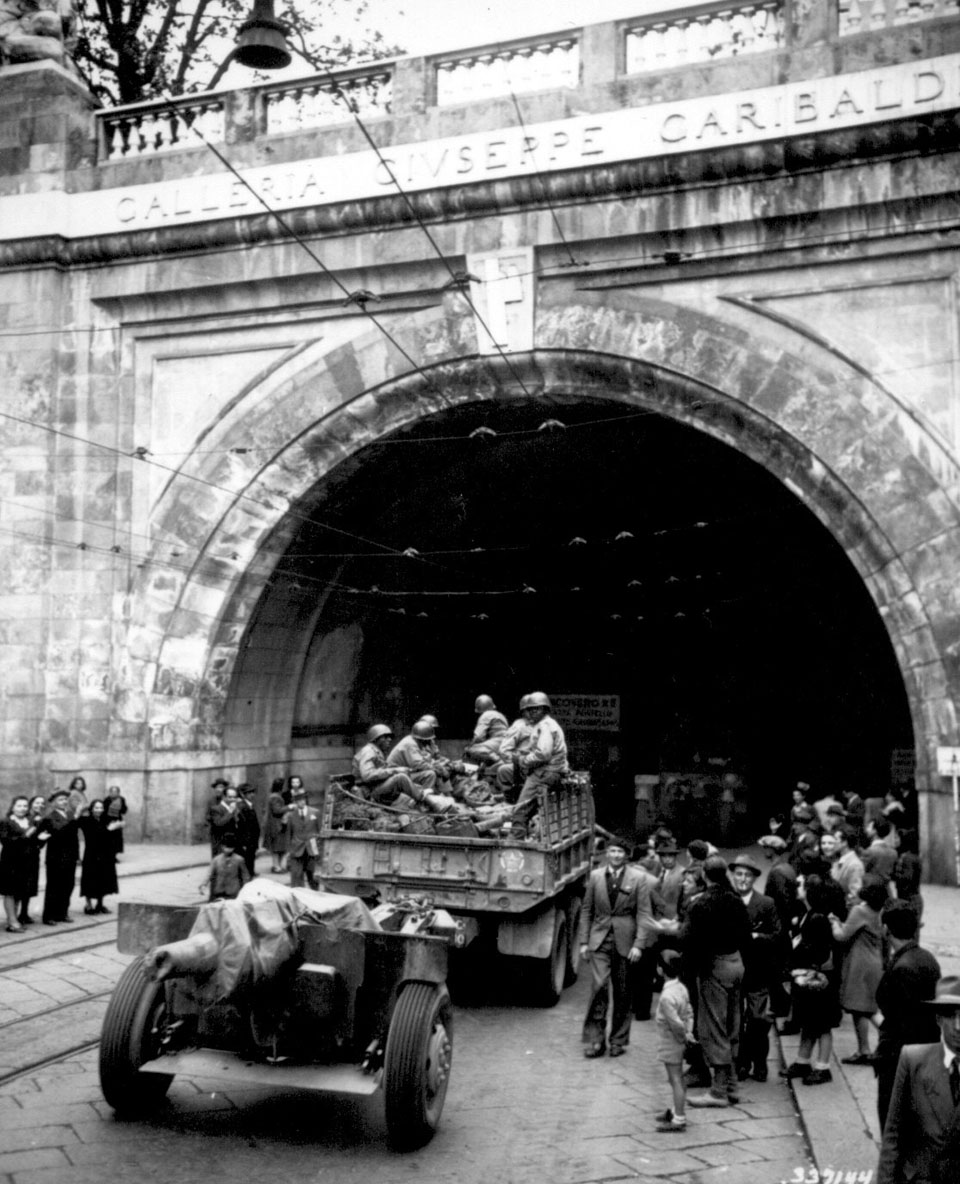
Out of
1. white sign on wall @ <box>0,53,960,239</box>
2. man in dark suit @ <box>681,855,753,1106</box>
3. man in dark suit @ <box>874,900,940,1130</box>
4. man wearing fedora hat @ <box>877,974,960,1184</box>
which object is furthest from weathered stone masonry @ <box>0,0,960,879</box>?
man wearing fedora hat @ <box>877,974,960,1184</box>

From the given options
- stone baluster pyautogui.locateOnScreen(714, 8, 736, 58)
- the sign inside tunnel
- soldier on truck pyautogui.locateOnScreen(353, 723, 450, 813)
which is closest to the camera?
soldier on truck pyautogui.locateOnScreen(353, 723, 450, 813)

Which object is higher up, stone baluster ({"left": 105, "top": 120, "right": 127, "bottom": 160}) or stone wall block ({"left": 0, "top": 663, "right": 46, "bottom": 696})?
stone baluster ({"left": 105, "top": 120, "right": 127, "bottom": 160})

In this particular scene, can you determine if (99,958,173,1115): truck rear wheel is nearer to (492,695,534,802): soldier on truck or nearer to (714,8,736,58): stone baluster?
(492,695,534,802): soldier on truck

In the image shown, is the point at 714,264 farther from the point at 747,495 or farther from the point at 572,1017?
the point at 572,1017

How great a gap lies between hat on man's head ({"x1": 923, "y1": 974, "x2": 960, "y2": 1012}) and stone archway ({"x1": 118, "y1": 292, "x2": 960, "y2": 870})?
11400mm

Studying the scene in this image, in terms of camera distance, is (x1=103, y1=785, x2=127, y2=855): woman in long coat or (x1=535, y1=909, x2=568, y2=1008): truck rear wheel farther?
(x1=103, y1=785, x2=127, y2=855): woman in long coat

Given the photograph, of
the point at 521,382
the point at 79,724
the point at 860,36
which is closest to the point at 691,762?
the point at 521,382

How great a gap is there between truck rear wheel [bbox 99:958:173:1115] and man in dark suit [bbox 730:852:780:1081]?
3543 mm

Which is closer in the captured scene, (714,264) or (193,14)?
(714,264)

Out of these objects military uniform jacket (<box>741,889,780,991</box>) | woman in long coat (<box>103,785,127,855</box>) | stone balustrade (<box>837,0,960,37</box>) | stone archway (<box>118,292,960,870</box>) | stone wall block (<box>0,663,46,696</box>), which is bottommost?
military uniform jacket (<box>741,889,780,991</box>)

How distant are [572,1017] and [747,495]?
14802mm

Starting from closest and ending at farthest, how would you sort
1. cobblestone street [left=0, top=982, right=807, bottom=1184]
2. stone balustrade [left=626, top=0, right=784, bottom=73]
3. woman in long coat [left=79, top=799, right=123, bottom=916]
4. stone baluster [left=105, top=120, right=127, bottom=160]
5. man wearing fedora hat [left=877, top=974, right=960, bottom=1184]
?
man wearing fedora hat [left=877, top=974, right=960, bottom=1184] < cobblestone street [left=0, top=982, right=807, bottom=1184] < woman in long coat [left=79, top=799, right=123, bottom=916] < stone balustrade [left=626, top=0, right=784, bottom=73] < stone baluster [left=105, top=120, right=127, bottom=160]

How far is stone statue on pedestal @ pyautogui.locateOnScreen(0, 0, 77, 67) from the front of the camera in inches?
801

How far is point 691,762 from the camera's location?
79.3 ft
